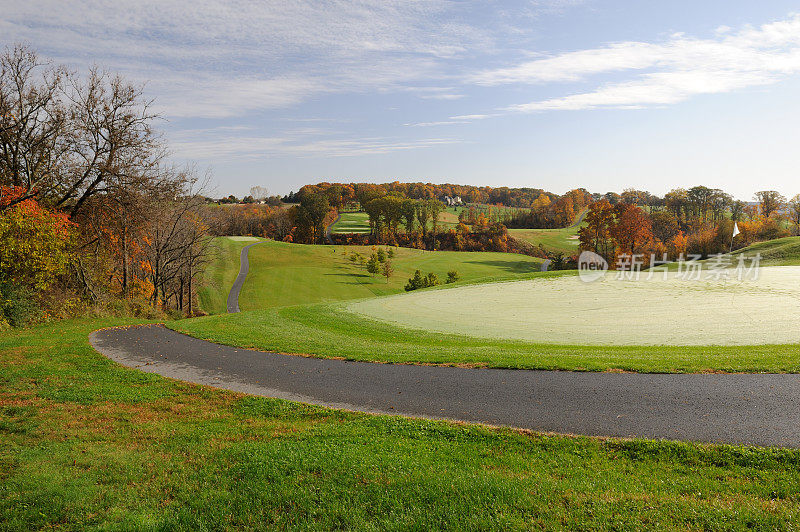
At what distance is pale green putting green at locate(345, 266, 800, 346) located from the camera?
59.8ft

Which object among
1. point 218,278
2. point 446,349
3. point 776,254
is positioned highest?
point 776,254

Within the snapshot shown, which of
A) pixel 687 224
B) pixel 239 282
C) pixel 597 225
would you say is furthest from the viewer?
pixel 687 224

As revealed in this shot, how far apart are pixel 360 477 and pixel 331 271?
75.4m

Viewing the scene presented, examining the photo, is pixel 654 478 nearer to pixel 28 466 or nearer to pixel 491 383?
pixel 491 383

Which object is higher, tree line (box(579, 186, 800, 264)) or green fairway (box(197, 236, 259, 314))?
tree line (box(579, 186, 800, 264))

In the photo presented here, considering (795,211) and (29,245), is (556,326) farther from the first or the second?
(795,211)

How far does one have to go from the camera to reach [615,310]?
24516 millimetres

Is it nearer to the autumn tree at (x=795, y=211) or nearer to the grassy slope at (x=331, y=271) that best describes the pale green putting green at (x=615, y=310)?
the grassy slope at (x=331, y=271)

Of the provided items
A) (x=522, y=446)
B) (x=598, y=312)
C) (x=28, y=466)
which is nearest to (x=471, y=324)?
(x=598, y=312)

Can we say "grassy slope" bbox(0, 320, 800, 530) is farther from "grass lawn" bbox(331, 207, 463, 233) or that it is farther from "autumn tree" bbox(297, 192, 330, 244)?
"grass lawn" bbox(331, 207, 463, 233)

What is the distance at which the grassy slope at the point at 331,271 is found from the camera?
6650 centimetres

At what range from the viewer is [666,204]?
396ft

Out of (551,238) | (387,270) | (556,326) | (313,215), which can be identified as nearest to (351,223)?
(313,215)

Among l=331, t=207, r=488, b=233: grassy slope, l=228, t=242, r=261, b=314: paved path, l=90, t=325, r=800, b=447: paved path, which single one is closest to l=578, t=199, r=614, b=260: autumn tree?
l=331, t=207, r=488, b=233: grassy slope
